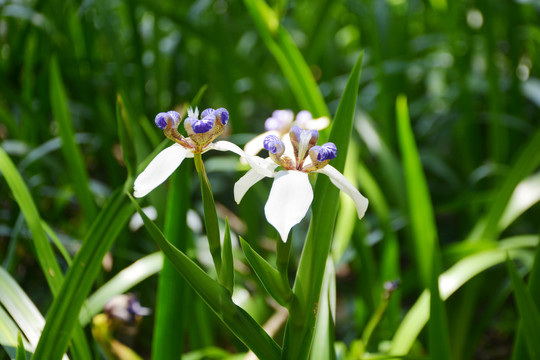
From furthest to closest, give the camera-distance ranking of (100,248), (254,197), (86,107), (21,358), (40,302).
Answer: (86,107) → (254,197) → (40,302) → (100,248) → (21,358)

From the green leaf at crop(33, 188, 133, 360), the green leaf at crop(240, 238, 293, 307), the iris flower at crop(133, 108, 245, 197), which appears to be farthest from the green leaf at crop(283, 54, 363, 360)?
the green leaf at crop(33, 188, 133, 360)

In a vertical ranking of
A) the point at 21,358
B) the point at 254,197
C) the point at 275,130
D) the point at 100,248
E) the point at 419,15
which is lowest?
the point at 21,358

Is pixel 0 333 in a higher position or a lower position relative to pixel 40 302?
lower

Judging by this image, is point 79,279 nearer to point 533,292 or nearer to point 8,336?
point 8,336

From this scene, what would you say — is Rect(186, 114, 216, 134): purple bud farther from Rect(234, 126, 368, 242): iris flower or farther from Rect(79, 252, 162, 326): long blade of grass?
Rect(79, 252, 162, 326): long blade of grass

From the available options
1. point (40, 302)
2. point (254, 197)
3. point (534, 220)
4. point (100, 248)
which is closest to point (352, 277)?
point (254, 197)

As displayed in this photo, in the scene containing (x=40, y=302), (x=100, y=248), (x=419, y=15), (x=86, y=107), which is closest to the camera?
(x=100, y=248)

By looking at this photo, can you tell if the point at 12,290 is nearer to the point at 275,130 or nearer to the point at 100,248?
the point at 100,248
